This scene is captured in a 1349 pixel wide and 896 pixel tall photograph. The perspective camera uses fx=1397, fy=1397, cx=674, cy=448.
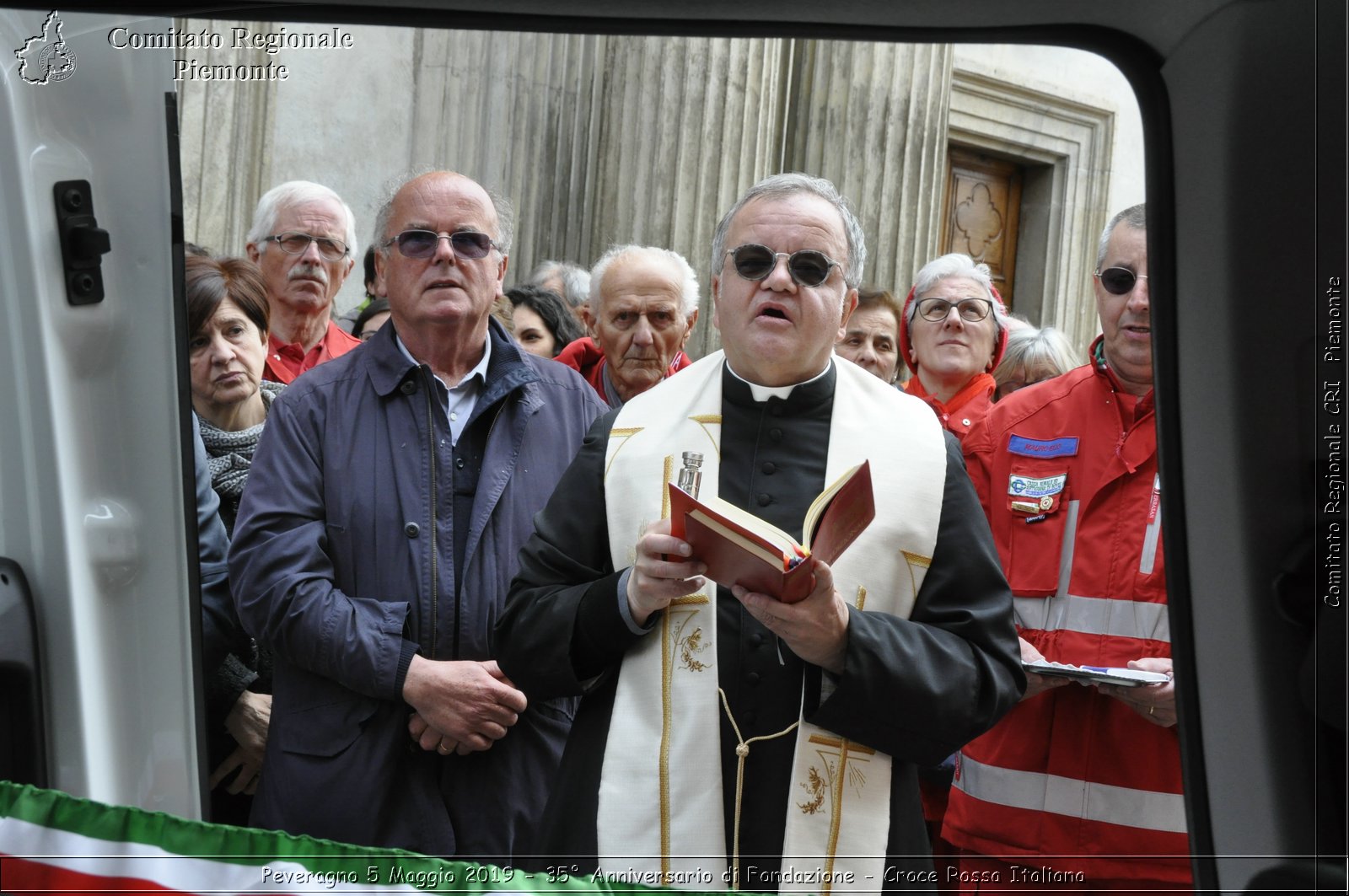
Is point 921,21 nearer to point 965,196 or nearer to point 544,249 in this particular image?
point 544,249

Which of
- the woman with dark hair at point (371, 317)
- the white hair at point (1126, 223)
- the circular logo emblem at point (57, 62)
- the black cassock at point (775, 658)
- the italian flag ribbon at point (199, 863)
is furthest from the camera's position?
the woman with dark hair at point (371, 317)

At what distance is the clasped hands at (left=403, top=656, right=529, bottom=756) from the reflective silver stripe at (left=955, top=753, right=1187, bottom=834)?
107cm

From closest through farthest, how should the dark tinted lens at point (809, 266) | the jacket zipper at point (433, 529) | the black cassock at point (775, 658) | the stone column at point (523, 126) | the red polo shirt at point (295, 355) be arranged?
1. the black cassock at point (775, 658)
2. the dark tinted lens at point (809, 266)
3. the jacket zipper at point (433, 529)
4. the red polo shirt at point (295, 355)
5. the stone column at point (523, 126)

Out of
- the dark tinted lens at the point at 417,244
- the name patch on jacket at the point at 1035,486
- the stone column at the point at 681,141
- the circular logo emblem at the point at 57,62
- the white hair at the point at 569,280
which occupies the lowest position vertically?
the name patch on jacket at the point at 1035,486

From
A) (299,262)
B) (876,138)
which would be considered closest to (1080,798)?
(299,262)

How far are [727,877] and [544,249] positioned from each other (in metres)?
6.77

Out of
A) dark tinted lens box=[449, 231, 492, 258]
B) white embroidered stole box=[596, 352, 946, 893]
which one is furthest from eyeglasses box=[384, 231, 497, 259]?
white embroidered stole box=[596, 352, 946, 893]

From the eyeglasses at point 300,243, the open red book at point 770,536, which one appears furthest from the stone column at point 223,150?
the open red book at point 770,536

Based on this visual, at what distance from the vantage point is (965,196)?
38.5 feet

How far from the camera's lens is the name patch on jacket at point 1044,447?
3.10m

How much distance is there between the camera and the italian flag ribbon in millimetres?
1456

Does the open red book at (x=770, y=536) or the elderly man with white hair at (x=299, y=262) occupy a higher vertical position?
the elderly man with white hair at (x=299, y=262)

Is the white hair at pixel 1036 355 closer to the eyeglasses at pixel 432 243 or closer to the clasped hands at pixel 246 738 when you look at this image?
the eyeglasses at pixel 432 243

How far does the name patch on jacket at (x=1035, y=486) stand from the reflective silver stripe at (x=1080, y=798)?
0.61m
